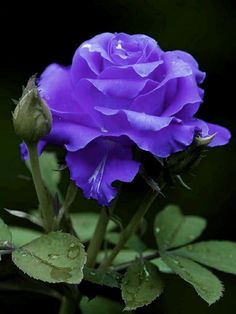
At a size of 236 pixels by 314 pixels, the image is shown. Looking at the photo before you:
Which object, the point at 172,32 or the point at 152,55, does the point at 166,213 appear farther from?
the point at 172,32

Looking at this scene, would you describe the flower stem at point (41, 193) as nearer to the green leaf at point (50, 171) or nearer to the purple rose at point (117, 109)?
the purple rose at point (117, 109)

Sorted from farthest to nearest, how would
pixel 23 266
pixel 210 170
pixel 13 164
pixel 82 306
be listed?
pixel 210 170 < pixel 13 164 < pixel 82 306 < pixel 23 266

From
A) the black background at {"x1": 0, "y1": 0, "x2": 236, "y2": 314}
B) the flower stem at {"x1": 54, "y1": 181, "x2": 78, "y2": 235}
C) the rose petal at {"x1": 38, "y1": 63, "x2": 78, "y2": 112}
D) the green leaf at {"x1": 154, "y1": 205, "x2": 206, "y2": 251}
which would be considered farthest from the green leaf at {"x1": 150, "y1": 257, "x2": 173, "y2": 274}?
the black background at {"x1": 0, "y1": 0, "x2": 236, "y2": 314}

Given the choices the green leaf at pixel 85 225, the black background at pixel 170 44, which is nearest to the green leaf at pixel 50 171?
the green leaf at pixel 85 225

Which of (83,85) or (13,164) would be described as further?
(13,164)

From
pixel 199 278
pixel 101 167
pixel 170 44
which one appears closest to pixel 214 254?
pixel 199 278

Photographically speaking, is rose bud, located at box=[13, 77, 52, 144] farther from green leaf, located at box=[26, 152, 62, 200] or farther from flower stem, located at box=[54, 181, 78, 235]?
green leaf, located at box=[26, 152, 62, 200]

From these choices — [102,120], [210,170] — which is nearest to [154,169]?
[102,120]
